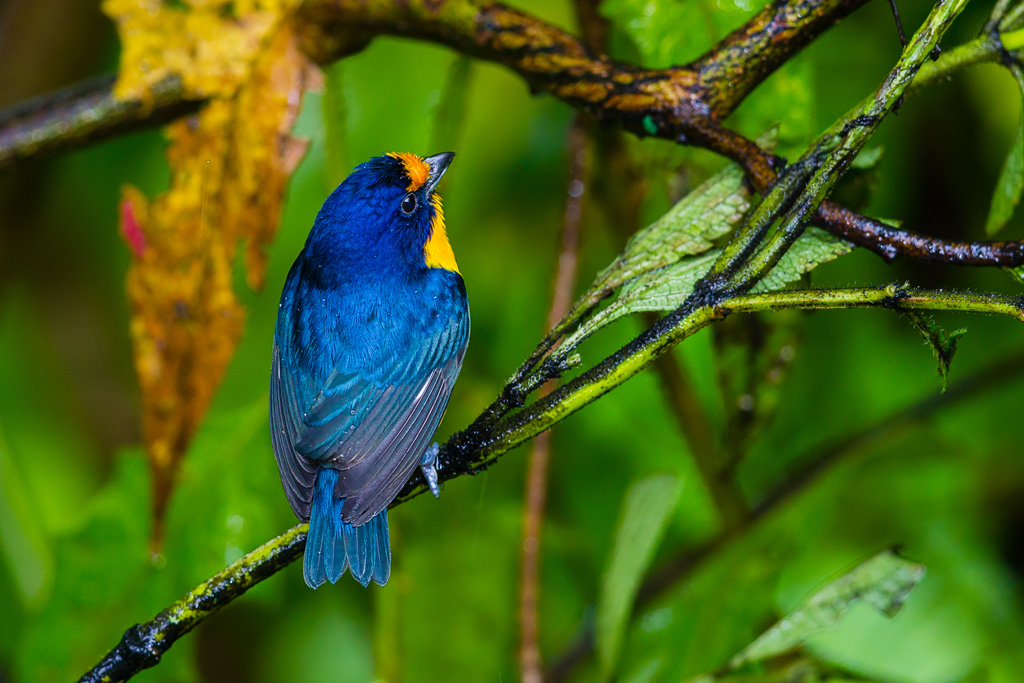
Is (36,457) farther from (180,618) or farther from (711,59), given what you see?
(711,59)

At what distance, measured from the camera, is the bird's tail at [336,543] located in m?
0.66

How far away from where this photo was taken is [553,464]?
1445mm

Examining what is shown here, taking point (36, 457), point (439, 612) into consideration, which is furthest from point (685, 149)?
point (36, 457)

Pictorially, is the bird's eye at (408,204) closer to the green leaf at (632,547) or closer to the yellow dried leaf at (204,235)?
the yellow dried leaf at (204,235)

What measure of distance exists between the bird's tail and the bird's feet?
7 centimetres

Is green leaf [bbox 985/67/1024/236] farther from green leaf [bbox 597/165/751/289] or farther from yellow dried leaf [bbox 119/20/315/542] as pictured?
yellow dried leaf [bbox 119/20/315/542]

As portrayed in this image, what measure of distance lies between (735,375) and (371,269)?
0.44m

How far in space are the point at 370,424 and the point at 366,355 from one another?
0.24 ft

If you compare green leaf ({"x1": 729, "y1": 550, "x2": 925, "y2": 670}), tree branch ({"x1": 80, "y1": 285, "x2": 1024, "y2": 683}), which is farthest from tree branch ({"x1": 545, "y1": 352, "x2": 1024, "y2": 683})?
tree branch ({"x1": 80, "y1": 285, "x2": 1024, "y2": 683})

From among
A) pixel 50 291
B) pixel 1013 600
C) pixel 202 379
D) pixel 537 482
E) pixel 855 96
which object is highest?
pixel 50 291

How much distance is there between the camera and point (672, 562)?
137 cm

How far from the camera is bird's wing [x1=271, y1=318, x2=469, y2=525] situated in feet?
2.37

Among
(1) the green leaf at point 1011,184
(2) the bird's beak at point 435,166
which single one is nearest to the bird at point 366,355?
(2) the bird's beak at point 435,166

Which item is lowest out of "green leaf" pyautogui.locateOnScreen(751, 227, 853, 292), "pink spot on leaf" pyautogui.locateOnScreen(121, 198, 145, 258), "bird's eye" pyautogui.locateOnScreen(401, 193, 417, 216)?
"green leaf" pyautogui.locateOnScreen(751, 227, 853, 292)
